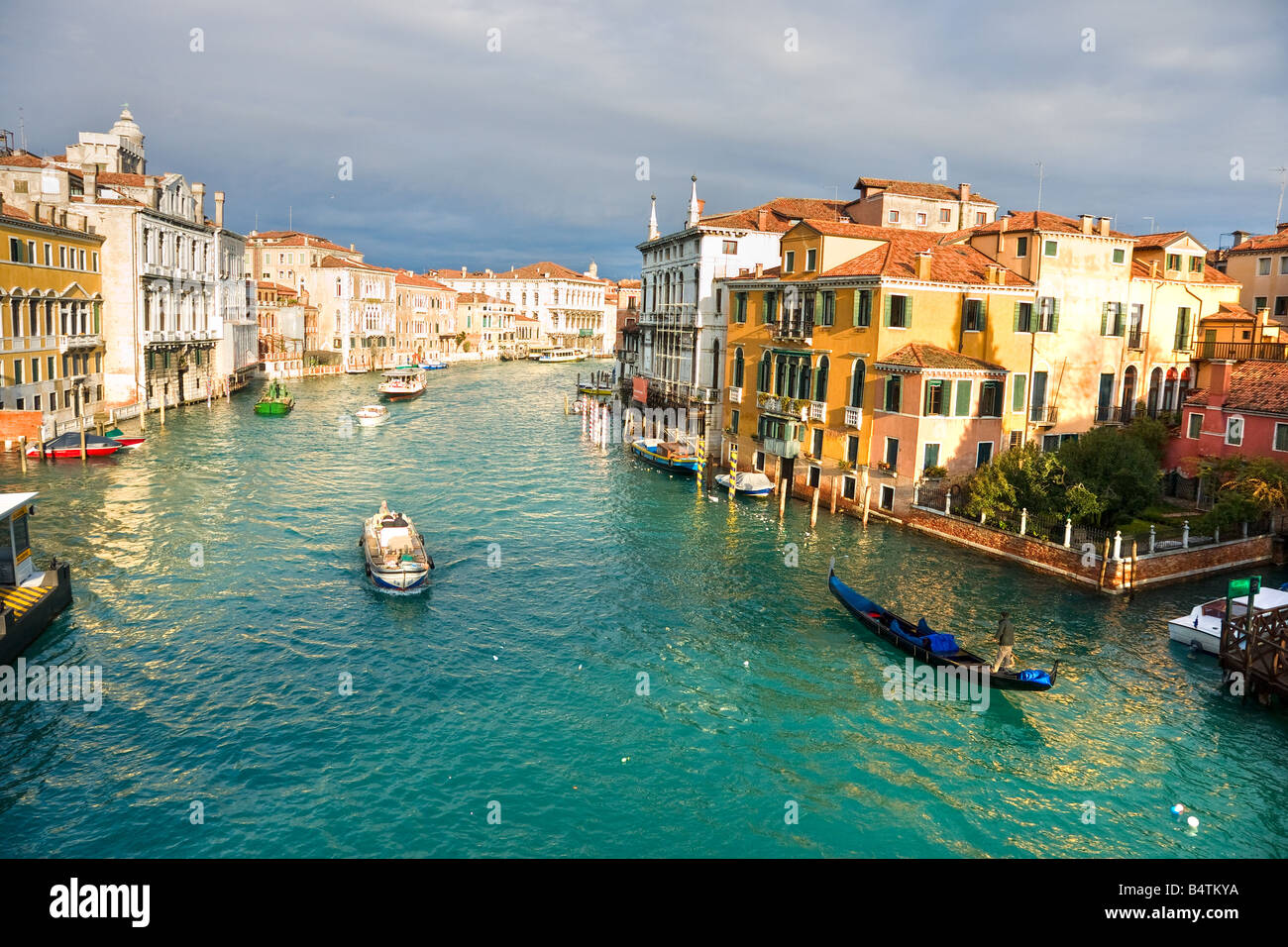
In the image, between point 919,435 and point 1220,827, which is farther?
point 919,435

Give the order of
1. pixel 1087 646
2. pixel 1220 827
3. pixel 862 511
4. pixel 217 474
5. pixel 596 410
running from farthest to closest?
pixel 596 410
pixel 217 474
pixel 862 511
pixel 1087 646
pixel 1220 827

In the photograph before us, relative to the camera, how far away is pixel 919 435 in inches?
1093

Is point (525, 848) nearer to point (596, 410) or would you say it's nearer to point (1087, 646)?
point (1087, 646)

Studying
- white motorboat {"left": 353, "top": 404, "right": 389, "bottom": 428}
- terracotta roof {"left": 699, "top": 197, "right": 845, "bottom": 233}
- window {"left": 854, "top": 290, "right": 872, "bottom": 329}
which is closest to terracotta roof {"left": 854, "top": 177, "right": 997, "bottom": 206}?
terracotta roof {"left": 699, "top": 197, "right": 845, "bottom": 233}

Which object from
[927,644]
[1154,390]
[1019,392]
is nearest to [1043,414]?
[1019,392]

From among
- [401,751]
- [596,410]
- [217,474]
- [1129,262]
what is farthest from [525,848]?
[596,410]

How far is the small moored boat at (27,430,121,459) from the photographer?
35562mm

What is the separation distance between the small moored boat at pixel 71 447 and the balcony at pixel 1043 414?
36405 millimetres

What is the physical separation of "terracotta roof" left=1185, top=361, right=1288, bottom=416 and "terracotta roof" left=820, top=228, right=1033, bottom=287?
7361 mm

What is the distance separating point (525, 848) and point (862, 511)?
2019 cm

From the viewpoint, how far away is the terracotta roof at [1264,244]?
39.8 metres

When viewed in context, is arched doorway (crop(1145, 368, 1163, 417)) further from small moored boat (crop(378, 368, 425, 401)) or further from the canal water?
small moored boat (crop(378, 368, 425, 401))

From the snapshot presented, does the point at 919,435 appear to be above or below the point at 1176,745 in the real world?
above
